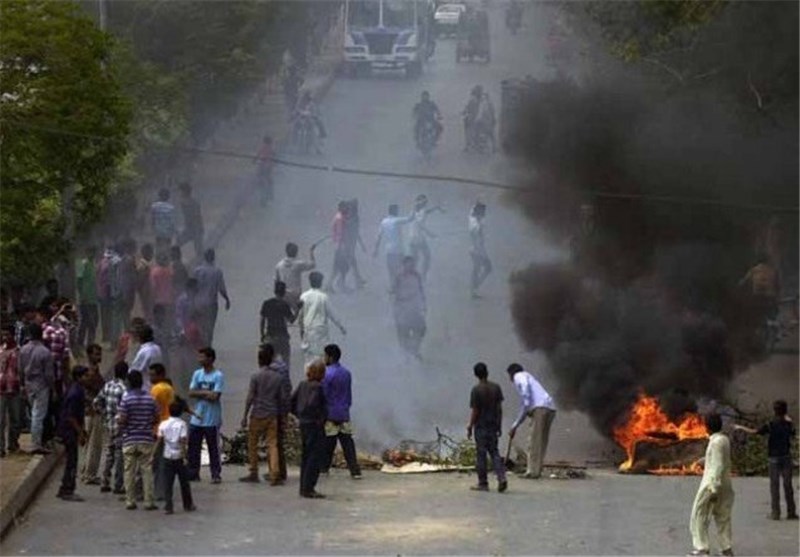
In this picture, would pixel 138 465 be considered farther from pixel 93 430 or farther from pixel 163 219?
pixel 163 219

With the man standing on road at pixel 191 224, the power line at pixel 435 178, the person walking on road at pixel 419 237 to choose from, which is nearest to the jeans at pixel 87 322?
the power line at pixel 435 178

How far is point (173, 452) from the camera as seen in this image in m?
16.7

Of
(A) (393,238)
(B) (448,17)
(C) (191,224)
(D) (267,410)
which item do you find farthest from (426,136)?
(D) (267,410)

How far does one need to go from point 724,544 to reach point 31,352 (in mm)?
5994

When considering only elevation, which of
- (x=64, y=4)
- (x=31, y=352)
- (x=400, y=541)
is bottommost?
(x=400, y=541)

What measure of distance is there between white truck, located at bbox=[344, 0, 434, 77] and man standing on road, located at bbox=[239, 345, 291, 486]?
11803 mm

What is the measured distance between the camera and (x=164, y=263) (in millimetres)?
24594

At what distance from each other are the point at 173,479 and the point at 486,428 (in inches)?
103

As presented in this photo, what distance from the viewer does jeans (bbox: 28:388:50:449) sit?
18.5 m

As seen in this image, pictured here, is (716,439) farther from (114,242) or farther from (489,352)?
(114,242)

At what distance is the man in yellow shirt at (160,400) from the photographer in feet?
55.9

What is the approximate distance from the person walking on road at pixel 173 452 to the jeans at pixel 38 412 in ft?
6.35

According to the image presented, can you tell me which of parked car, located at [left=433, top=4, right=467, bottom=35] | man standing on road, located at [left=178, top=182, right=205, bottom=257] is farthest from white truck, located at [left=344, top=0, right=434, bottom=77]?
man standing on road, located at [left=178, top=182, right=205, bottom=257]

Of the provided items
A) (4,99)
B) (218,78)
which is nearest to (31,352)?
(4,99)
